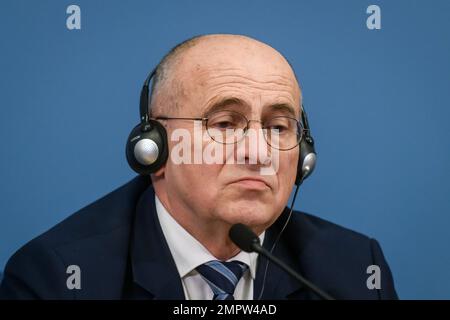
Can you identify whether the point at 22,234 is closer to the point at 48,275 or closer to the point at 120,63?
the point at 48,275

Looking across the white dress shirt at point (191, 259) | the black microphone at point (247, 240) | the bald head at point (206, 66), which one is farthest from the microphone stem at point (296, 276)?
the bald head at point (206, 66)

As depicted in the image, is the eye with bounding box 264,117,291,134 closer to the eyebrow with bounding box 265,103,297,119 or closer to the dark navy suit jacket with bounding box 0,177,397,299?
the eyebrow with bounding box 265,103,297,119

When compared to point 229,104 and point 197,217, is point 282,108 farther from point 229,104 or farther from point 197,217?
point 197,217

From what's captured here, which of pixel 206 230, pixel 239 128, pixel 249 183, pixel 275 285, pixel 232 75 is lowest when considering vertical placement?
pixel 275 285

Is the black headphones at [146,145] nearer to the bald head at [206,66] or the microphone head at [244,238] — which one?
the bald head at [206,66]

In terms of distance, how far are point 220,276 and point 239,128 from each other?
1.06 feet

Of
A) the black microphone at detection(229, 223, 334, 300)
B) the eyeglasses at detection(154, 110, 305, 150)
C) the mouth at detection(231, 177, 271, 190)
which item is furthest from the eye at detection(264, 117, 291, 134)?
the black microphone at detection(229, 223, 334, 300)

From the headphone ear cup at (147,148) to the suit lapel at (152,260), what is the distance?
0.15 m

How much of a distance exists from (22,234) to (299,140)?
720mm

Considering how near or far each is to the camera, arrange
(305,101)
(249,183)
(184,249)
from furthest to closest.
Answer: (305,101) → (184,249) → (249,183)

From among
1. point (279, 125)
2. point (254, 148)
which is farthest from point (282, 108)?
point (254, 148)

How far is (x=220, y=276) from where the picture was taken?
3.90 ft

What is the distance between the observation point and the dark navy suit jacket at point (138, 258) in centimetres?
113
